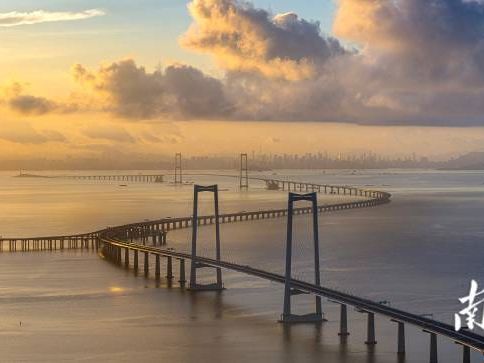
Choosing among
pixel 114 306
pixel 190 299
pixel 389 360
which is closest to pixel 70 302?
pixel 114 306

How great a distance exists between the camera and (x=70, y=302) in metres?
52.9

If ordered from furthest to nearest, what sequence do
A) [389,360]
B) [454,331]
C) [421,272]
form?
[421,272]
[389,360]
[454,331]

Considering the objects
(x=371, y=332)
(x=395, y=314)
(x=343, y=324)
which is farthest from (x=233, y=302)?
(x=395, y=314)

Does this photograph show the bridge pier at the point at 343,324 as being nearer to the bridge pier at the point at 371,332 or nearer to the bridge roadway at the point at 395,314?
the bridge roadway at the point at 395,314

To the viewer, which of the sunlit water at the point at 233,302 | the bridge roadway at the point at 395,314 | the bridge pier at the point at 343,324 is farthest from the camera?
the bridge pier at the point at 343,324

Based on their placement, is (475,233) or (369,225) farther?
(369,225)

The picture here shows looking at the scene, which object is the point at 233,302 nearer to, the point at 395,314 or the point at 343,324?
the point at 343,324

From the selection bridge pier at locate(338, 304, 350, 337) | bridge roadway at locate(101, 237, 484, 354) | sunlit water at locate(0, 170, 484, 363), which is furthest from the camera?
bridge pier at locate(338, 304, 350, 337)

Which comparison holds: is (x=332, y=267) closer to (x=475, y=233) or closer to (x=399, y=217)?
(x=475, y=233)

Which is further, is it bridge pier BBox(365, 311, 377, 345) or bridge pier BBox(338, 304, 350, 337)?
bridge pier BBox(338, 304, 350, 337)

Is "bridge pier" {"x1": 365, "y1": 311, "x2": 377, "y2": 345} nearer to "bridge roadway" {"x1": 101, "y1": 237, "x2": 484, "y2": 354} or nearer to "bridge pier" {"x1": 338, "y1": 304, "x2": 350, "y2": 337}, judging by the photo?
"bridge roadway" {"x1": 101, "y1": 237, "x2": 484, "y2": 354}

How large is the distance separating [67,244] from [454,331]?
62.5 metres

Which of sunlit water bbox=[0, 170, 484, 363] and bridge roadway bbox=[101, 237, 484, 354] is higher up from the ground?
bridge roadway bbox=[101, 237, 484, 354]

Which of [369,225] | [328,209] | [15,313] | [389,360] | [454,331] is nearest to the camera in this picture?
[454,331]
